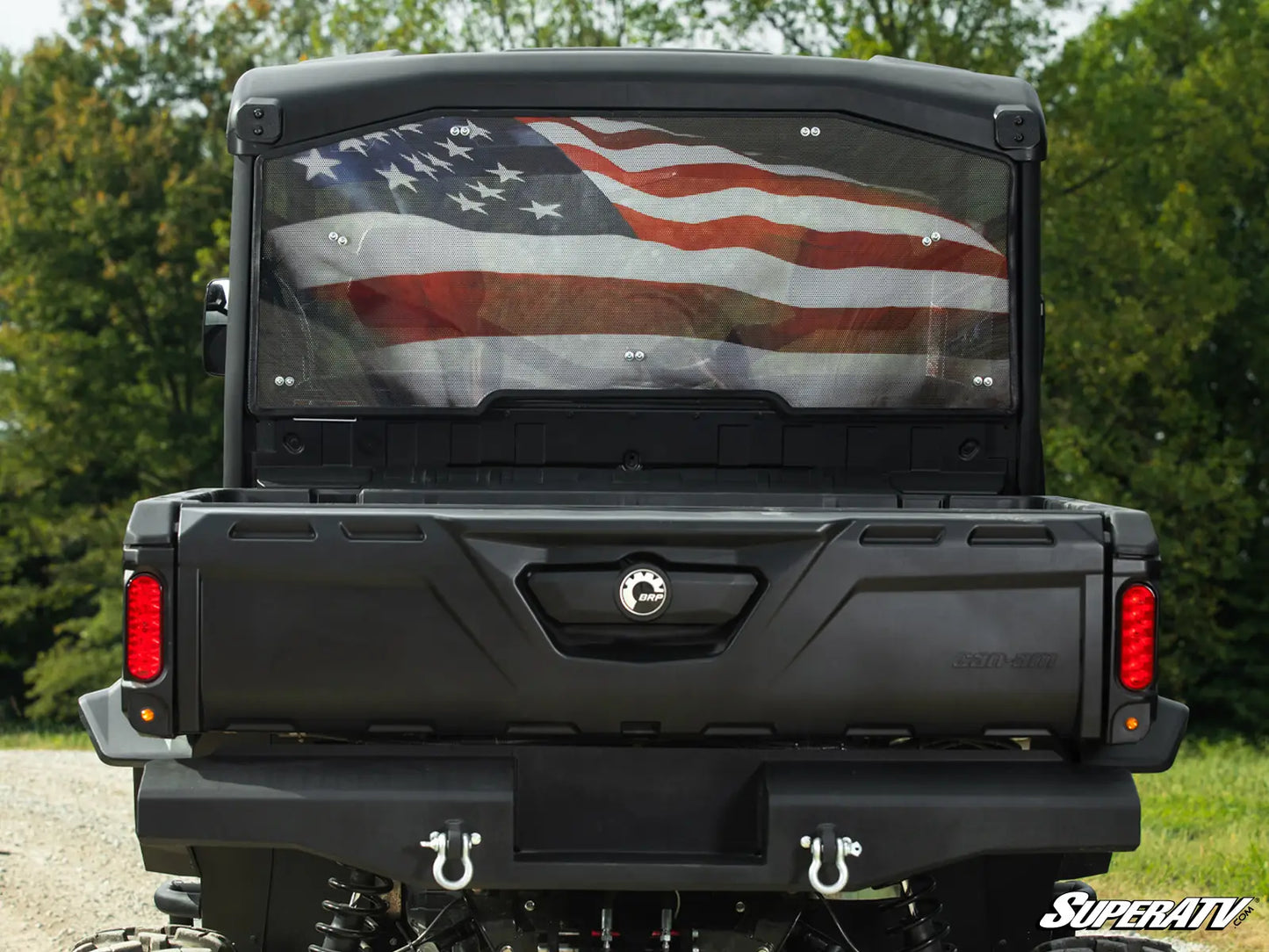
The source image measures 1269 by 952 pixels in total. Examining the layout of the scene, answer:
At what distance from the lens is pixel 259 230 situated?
4.73 metres

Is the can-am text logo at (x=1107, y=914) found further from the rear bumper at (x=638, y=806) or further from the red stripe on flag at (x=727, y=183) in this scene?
the red stripe on flag at (x=727, y=183)

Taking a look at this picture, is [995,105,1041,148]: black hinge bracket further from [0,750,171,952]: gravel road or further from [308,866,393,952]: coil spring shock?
[0,750,171,952]: gravel road

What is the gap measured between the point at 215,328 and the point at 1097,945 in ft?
11.0

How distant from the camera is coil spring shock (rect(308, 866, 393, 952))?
4.00 meters

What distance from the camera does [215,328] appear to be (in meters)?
5.23

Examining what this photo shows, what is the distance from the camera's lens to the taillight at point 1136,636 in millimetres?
3518

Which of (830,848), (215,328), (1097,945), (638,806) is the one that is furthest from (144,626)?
(1097,945)

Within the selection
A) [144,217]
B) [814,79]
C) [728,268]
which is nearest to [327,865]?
[728,268]

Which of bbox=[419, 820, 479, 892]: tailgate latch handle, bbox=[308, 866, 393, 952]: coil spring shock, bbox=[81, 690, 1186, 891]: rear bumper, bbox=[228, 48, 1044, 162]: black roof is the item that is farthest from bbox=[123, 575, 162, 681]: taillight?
bbox=[228, 48, 1044, 162]: black roof

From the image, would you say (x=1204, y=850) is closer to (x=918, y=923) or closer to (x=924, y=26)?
(x=918, y=923)

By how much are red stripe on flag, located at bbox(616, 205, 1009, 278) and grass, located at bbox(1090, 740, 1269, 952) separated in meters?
2.98

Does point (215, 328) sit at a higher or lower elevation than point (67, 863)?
higher

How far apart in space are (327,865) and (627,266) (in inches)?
76.9

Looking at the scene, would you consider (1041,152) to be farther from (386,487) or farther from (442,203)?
(386,487)
